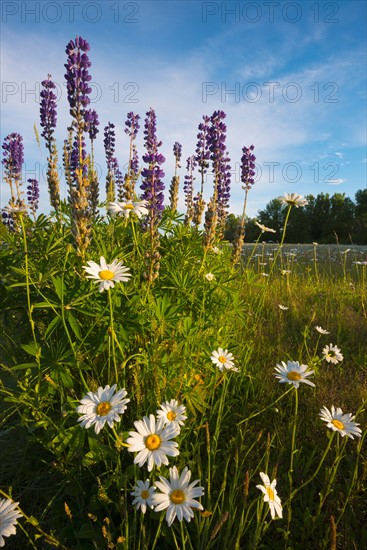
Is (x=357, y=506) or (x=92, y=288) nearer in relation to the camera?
(x=357, y=506)

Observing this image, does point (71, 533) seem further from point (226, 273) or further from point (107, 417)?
point (226, 273)

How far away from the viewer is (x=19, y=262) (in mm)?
2170

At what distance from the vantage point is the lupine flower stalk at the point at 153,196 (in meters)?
1.99

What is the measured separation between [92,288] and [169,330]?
588mm

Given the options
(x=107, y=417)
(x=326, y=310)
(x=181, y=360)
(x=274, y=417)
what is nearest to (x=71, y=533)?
(x=107, y=417)

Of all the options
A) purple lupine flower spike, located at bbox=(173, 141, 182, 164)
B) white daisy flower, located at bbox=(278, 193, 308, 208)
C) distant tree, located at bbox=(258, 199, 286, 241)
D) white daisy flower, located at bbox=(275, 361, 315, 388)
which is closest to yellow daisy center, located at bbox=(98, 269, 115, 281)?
white daisy flower, located at bbox=(275, 361, 315, 388)

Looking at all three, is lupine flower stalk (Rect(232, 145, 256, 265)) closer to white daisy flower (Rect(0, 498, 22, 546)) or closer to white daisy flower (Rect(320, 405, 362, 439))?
white daisy flower (Rect(320, 405, 362, 439))

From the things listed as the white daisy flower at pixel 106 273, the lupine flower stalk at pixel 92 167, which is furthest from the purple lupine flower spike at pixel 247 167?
the white daisy flower at pixel 106 273

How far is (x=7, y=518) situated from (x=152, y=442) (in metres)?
0.49

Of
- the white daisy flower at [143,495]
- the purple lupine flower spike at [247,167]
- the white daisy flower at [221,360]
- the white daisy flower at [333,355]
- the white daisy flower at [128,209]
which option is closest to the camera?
the white daisy flower at [143,495]

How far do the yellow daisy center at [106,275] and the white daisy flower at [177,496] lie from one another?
80cm

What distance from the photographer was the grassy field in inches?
58.2

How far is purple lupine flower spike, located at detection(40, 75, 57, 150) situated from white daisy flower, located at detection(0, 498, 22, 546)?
8.68ft

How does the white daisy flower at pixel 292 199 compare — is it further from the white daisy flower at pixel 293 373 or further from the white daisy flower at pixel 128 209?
the white daisy flower at pixel 293 373
